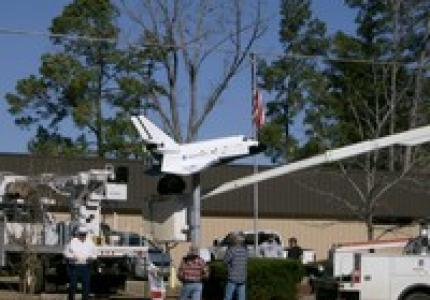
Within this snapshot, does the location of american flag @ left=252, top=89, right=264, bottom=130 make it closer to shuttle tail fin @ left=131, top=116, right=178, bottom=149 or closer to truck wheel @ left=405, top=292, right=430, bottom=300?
shuttle tail fin @ left=131, top=116, right=178, bottom=149

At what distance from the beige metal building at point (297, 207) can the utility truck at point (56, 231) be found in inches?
572

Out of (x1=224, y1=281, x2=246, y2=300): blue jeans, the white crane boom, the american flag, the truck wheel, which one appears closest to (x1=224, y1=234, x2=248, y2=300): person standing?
(x1=224, y1=281, x2=246, y2=300): blue jeans

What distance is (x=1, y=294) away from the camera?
24.3 metres

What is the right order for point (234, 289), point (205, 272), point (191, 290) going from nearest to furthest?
point (191, 290)
point (205, 272)
point (234, 289)

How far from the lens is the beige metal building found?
42344mm

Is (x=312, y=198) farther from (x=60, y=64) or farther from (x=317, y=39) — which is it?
(x=317, y=39)

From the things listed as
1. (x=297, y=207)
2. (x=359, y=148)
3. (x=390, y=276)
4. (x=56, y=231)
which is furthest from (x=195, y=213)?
(x=297, y=207)

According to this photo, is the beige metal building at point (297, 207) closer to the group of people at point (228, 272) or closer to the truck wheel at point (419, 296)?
the group of people at point (228, 272)

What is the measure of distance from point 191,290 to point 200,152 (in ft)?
9.87

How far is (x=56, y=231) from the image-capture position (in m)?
25.8

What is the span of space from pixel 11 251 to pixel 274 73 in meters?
35.3

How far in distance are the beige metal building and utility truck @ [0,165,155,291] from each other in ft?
47.7

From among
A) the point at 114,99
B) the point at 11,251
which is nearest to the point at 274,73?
the point at 114,99

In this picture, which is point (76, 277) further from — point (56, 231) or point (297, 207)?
point (297, 207)
